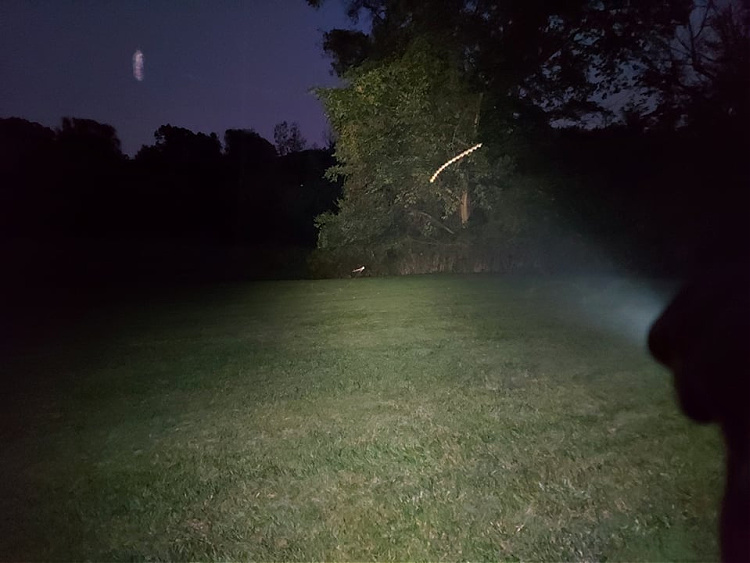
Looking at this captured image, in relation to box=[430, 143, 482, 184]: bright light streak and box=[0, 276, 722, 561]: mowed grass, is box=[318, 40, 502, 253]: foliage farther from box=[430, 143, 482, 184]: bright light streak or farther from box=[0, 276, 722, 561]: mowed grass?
box=[0, 276, 722, 561]: mowed grass

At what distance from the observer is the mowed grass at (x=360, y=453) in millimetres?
3859

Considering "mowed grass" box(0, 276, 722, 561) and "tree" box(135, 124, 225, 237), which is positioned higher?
"tree" box(135, 124, 225, 237)

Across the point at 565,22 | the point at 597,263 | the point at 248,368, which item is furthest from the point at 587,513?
the point at 565,22

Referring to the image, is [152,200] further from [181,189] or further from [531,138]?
[531,138]

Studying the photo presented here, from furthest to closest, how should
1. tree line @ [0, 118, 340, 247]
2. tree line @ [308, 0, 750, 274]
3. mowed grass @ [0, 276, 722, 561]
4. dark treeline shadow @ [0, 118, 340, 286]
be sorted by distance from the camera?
tree line @ [0, 118, 340, 247] → dark treeline shadow @ [0, 118, 340, 286] → tree line @ [308, 0, 750, 274] → mowed grass @ [0, 276, 722, 561]

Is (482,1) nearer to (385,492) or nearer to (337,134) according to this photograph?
(337,134)

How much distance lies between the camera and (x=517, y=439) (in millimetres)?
5242

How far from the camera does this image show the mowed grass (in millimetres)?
3859

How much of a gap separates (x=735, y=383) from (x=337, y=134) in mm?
22050

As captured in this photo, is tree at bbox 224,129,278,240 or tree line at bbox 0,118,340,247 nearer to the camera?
tree line at bbox 0,118,340,247

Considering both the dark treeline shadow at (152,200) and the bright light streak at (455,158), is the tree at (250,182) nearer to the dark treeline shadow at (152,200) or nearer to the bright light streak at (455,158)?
the dark treeline shadow at (152,200)

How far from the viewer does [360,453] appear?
510cm

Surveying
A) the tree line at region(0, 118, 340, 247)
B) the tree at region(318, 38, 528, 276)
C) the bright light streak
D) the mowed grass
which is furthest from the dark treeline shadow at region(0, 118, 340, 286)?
the mowed grass

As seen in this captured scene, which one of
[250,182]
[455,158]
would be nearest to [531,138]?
[455,158]
